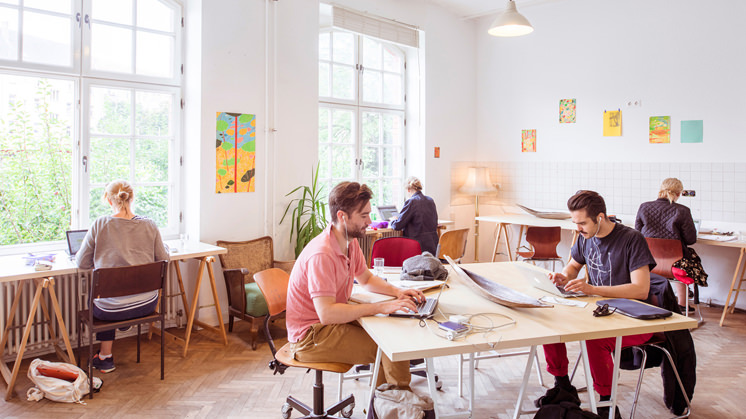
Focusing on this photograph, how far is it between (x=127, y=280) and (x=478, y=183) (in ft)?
16.5

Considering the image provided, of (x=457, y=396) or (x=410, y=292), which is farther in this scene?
(x=457, y=396)

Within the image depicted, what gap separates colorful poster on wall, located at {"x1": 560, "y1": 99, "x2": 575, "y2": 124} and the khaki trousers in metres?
5.16

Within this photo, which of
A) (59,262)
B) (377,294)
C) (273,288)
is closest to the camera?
(377,294)

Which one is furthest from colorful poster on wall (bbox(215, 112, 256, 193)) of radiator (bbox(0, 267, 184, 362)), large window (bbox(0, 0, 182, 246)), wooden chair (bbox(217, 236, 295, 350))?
radiator (bbox(0, 267, 184, 362))

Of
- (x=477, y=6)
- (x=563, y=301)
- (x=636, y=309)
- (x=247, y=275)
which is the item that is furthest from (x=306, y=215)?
(x=477, y=6)

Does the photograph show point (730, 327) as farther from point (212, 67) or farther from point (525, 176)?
point (212, 67)

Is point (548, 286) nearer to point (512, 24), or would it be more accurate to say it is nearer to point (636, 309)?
point (636, 309)

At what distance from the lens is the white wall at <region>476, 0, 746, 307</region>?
558 centimetres

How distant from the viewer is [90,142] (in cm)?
445

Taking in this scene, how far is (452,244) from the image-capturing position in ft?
15.8

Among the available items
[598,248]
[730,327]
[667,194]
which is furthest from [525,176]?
[598,248]

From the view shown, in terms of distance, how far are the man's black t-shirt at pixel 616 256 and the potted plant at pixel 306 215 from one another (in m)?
2.86

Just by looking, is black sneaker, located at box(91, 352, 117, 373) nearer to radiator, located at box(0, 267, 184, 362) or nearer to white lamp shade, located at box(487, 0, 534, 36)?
radiator, located at box(0, 267, 184, 362)

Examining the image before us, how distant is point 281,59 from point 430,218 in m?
2.19
